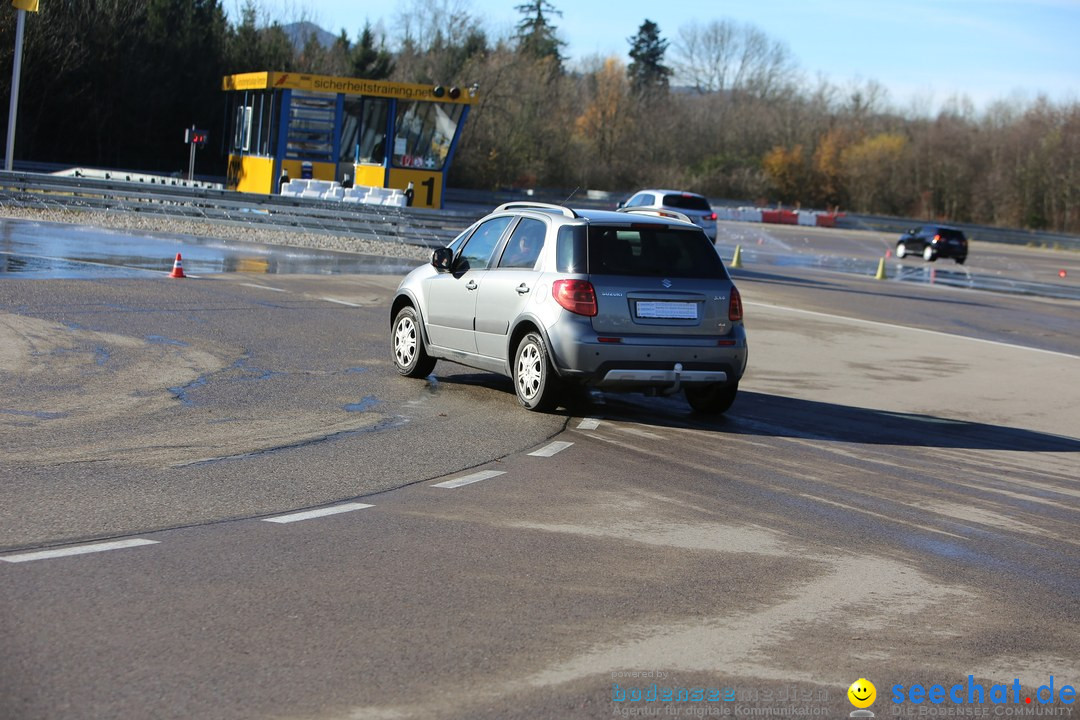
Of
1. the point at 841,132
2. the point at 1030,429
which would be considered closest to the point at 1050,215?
the point at 841,132

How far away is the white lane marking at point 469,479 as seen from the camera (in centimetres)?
779

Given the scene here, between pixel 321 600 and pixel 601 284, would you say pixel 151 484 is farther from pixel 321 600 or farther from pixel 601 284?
pixel 601 284

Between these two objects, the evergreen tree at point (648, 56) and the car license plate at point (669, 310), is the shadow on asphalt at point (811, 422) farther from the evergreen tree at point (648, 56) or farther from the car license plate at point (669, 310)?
the evergreen tree at point (648, 56)

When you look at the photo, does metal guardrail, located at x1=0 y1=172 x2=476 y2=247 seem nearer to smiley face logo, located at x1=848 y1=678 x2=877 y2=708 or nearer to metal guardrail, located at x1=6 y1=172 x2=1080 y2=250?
metal guardrail, located at x1=6 y1=172 x2=1080 y2=250

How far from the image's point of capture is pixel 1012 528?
7.48 meters

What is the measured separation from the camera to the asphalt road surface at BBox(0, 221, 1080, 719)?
15.0 ft

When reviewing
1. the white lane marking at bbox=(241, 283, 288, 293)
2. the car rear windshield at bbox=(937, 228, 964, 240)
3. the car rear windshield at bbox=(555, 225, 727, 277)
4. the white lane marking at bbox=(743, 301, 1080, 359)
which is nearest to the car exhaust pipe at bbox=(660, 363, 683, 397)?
the car rear windshield at bbox=(555, 225, 727, 277)

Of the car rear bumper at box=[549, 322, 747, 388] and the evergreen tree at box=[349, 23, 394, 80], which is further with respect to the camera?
the evergreen tree at box=[349, 23, 394, 80]

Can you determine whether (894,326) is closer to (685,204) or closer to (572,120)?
(685,204)

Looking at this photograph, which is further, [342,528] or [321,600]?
[342,528]

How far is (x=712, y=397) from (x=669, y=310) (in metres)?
1.03

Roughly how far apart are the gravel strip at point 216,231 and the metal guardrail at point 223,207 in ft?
0.68

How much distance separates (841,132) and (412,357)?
90766 millimetres

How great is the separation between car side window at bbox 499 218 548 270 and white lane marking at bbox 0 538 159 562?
5382 millimetres
